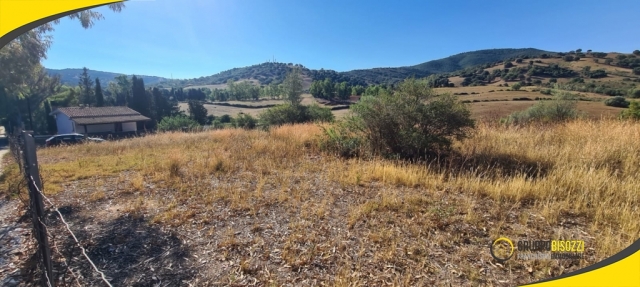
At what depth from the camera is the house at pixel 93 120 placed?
29625mm

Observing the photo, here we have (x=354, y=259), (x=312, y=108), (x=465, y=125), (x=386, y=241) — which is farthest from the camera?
(x=312, y=108)

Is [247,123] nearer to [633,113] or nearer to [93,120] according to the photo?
[93,120]

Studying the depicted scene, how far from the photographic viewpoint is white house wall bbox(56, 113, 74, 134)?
30.4 m

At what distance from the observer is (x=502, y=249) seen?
2.62 meters

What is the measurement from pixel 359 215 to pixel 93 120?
39895 mm

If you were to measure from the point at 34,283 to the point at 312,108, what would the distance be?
1606 centimetres

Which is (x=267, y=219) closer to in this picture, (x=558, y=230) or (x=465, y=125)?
(x=558, y=230)

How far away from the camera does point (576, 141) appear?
5852 mm

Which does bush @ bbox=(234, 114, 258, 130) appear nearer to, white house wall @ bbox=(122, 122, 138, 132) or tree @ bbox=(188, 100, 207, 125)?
white house wall @ bbox=(122, 122, 138, 132)

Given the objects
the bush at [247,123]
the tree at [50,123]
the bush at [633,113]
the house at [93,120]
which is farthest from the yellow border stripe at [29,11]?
the tree at [50,123]

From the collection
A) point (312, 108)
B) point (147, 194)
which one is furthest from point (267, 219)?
point (312, 108)

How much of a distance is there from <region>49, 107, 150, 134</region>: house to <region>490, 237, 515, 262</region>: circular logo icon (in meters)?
40.0

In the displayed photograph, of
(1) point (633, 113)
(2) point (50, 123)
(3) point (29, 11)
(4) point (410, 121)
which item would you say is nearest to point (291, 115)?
(4) point (410, 121)

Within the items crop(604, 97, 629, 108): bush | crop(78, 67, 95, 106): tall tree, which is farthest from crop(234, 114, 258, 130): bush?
crop(78, 67, 95, 106): tall tree
